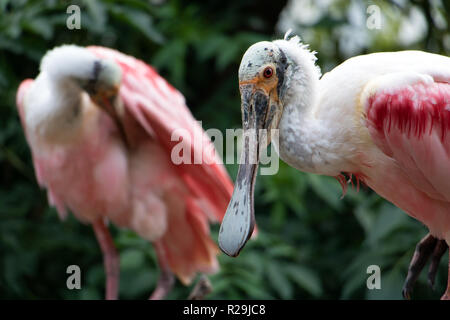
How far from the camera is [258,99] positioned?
6.75 ft

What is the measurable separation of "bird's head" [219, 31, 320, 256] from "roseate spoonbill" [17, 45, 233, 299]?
4.24ft

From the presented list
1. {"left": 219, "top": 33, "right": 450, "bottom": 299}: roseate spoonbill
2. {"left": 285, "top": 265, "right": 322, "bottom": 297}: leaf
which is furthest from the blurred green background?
{"left": 219, "top": 33, "right": 450, "bottom": 299}: roseate spoonbill

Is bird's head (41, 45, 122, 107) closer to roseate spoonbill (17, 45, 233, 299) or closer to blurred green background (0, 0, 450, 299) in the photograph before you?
roseate spoonbill (17, 45, 233, 299)

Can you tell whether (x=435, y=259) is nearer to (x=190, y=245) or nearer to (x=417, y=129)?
(x=417, y=129)

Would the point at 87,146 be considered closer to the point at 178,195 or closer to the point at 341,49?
the point at 178,195

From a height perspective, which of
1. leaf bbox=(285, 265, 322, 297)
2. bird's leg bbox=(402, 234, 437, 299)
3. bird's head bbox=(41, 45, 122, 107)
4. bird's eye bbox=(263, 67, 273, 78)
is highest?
bird's head bbox=(41, 45, 122, 107)

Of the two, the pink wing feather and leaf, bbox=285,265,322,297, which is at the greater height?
the pink wing feather

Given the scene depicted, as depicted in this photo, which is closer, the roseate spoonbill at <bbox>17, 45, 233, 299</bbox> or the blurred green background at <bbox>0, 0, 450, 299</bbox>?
the roseate spoonbill at <bbox>17, 45, 233, 299</bbox>

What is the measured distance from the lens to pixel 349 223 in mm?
4578

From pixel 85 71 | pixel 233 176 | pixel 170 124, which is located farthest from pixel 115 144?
pixel 233 176

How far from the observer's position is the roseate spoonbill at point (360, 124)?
211cm

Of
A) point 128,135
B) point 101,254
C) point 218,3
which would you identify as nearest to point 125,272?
point 101,254

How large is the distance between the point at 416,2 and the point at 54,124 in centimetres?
250

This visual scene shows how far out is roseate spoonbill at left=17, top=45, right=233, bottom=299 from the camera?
333cm
